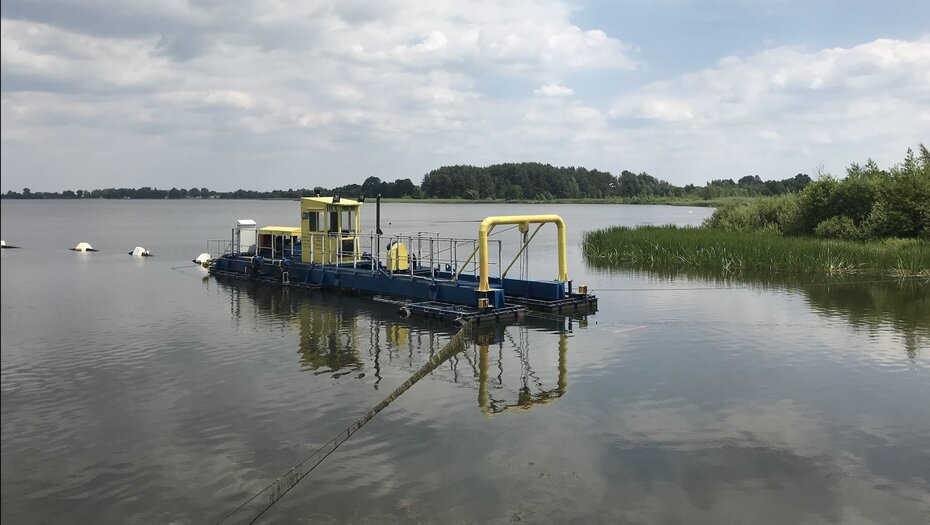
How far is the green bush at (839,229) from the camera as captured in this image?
47.8 m

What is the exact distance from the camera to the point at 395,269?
30.3 metres

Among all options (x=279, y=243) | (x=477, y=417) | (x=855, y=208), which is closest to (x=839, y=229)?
(x=855, y=208)

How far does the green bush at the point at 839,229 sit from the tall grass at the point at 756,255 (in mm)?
2346

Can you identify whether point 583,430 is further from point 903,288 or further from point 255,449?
point 903,288

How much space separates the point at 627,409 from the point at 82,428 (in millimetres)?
10775

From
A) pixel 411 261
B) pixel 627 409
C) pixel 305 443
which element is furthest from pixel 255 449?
pixel 411 261

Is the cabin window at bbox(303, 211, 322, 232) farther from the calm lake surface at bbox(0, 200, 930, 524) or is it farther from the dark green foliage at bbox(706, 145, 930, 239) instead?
the dark green foliage at bbox(706, 145, 930, 239)

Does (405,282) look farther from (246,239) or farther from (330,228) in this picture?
(246,239)

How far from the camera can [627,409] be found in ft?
49.1

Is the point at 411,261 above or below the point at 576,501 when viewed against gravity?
above

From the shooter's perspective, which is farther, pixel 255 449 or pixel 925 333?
pixel 925 333

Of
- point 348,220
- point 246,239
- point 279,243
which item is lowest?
point 279,243

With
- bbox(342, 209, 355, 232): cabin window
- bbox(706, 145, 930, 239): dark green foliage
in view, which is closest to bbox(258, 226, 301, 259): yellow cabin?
bbox(342, 209, 355, 232): cabin window

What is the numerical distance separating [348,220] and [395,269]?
469 centimetres
